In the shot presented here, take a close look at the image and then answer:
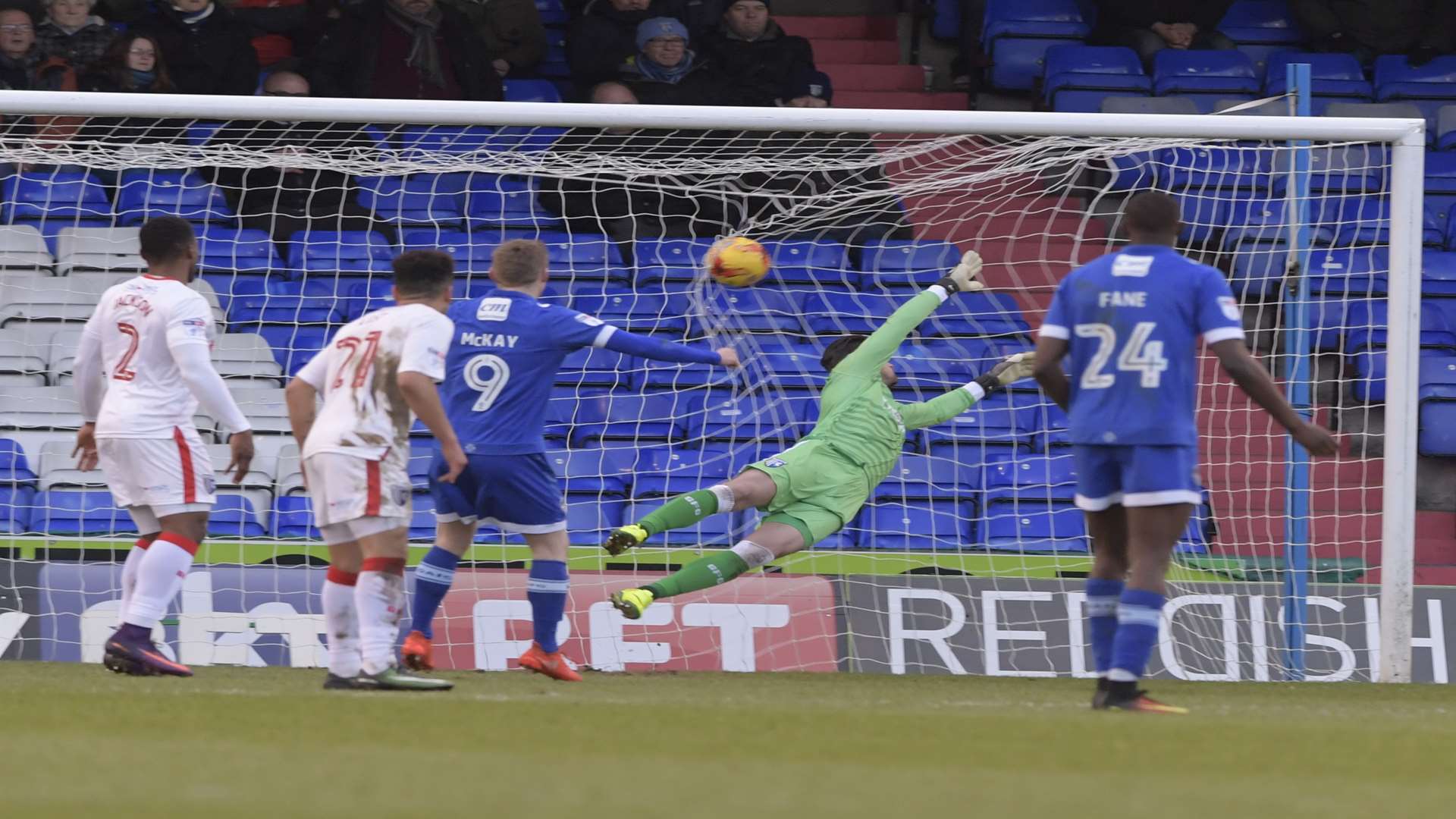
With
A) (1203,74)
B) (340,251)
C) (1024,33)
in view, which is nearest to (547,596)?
(340,251)

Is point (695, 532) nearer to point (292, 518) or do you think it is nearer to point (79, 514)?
point (292, 518)

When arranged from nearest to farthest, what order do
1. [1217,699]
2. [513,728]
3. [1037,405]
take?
[513,728]
[1217,699]
[1037,405]

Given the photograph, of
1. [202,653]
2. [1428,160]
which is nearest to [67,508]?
[202,653]

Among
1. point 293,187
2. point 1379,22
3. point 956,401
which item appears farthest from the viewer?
point 1379,22

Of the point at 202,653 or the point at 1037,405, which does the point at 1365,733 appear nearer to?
the point at 1037,405

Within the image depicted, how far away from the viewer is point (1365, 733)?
549 centimetres

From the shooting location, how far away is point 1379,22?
13.8m

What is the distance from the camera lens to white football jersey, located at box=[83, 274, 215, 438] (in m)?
6.98

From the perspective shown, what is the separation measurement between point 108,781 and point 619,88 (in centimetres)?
818

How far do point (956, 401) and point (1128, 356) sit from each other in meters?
2.77

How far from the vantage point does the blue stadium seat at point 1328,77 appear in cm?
1317

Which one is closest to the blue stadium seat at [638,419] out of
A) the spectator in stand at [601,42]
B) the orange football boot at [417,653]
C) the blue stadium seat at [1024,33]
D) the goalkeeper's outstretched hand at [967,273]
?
the goalkeeper's outstretched hand at [967,273]

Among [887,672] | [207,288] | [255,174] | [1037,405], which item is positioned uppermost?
[255,174]

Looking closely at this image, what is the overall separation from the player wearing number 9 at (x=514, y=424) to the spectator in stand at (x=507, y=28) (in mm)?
5792
